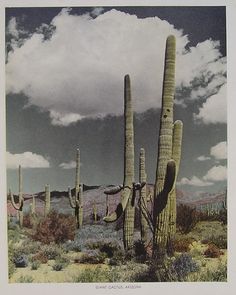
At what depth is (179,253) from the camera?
2.25 metres

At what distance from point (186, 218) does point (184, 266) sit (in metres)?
0.21

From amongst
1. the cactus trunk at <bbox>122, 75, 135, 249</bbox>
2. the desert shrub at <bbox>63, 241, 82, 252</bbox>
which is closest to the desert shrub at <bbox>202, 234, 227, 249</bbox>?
the cactus trunk at <bbox>122, 75, 135, 249</bbox>

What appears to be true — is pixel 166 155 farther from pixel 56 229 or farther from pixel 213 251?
pixel 56 229

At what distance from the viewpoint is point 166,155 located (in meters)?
2.23

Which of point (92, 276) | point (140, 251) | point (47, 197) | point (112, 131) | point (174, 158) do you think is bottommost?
point (92, 276)

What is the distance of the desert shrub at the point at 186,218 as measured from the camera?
225 cm

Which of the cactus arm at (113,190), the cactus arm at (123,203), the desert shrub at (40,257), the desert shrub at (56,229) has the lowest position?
the desert shrub at (40,257)

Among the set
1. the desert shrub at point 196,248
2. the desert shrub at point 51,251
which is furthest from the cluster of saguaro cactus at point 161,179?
the desert shrub at point 51,251

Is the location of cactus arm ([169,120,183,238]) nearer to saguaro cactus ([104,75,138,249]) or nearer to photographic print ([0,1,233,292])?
photographic print ([0,1,233,292])

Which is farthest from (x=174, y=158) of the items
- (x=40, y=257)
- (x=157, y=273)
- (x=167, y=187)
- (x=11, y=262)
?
(x=11, y=262)

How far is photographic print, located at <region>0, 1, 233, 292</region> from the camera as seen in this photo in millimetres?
2236

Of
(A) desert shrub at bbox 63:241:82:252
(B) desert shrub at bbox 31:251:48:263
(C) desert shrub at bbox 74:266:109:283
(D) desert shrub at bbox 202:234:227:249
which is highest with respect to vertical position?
(D) desert shrub at bbox 202:234:227:249

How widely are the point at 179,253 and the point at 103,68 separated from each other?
885mm

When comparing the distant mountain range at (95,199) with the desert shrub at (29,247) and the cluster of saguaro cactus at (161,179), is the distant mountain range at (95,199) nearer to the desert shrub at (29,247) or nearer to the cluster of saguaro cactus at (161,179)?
the cluster of saguaro cactus at (161,179)
